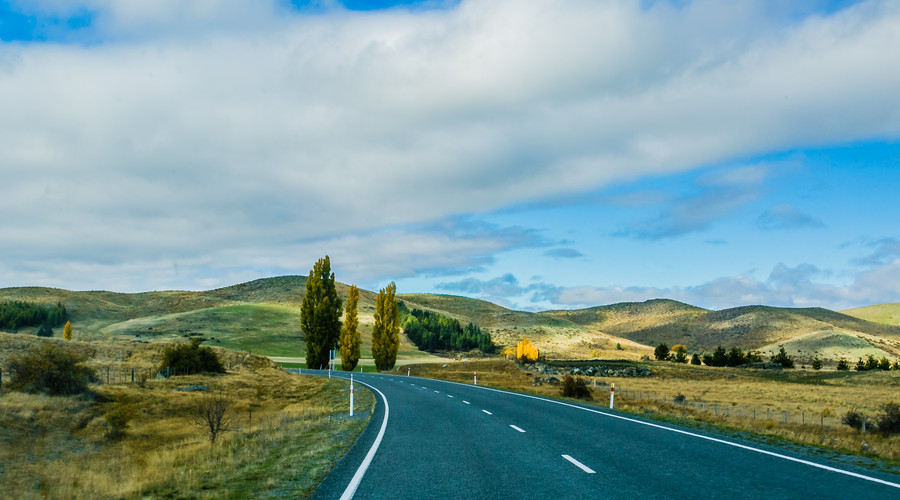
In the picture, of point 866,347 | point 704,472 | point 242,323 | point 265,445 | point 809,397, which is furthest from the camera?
point 866,347

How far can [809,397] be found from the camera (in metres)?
45.7

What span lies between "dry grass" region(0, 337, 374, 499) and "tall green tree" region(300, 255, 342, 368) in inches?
1062

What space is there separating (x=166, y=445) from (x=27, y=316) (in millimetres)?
150934

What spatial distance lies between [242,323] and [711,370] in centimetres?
10168

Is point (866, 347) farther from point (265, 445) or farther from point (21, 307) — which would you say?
point (21, 307)

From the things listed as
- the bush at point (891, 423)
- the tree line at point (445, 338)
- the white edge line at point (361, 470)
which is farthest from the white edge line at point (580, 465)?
the tree line at point (445, 338)

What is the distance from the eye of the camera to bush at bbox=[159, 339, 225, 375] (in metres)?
46.0

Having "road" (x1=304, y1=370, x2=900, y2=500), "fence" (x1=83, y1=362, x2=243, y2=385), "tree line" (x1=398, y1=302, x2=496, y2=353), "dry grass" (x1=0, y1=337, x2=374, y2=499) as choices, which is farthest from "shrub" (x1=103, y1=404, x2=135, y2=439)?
"tree line" (x1=398, y1=302, x2=496, y2=353)

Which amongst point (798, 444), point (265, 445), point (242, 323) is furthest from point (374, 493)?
point (242, 323)

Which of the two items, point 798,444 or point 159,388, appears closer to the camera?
point 798,444

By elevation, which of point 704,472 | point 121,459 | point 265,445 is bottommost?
point 121,459

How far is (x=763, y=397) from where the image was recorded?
45.7 m

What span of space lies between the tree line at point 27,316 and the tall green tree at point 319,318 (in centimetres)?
9823

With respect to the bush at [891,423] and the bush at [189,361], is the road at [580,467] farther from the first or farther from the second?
the bush at [189,361]
